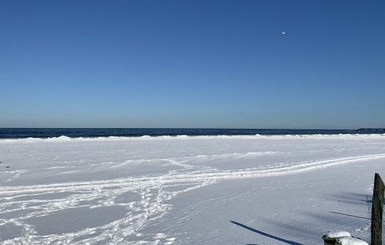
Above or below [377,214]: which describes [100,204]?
below

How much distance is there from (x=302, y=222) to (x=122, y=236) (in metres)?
4.71

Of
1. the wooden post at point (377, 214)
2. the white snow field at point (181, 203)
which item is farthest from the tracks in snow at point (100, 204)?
the wooden post at point (377, 214)

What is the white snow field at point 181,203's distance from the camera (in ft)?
28.6

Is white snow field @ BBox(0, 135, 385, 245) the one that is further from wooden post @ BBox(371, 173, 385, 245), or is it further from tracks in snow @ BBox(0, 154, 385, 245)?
wooden post @ BBox(371, 173, 385, 245)

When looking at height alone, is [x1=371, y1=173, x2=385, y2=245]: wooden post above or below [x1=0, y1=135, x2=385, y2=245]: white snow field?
above

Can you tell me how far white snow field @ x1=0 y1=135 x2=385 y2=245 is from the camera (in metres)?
8.72

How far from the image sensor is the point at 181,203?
39.7 feet

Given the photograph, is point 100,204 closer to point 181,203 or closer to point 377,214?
point 181,203

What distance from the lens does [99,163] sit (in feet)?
71.9

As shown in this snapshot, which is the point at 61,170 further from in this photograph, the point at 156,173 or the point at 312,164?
the point at 312,164

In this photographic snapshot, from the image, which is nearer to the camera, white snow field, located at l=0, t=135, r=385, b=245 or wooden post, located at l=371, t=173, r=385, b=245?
wooden post, located at l=371, t=173, r=385, b=245

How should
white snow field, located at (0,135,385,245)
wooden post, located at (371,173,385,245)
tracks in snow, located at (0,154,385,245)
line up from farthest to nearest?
white snow field, located at (0,135,385,245) → tracks in snow, located at (0,154,385,245) → wooden post, located at (371,173,385,245)

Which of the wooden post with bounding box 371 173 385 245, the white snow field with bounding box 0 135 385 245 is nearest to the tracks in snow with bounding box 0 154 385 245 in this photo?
the white snow field with bounding box 0 135 385 245

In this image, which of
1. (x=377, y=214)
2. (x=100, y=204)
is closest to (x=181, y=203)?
(x=100, y=204)
